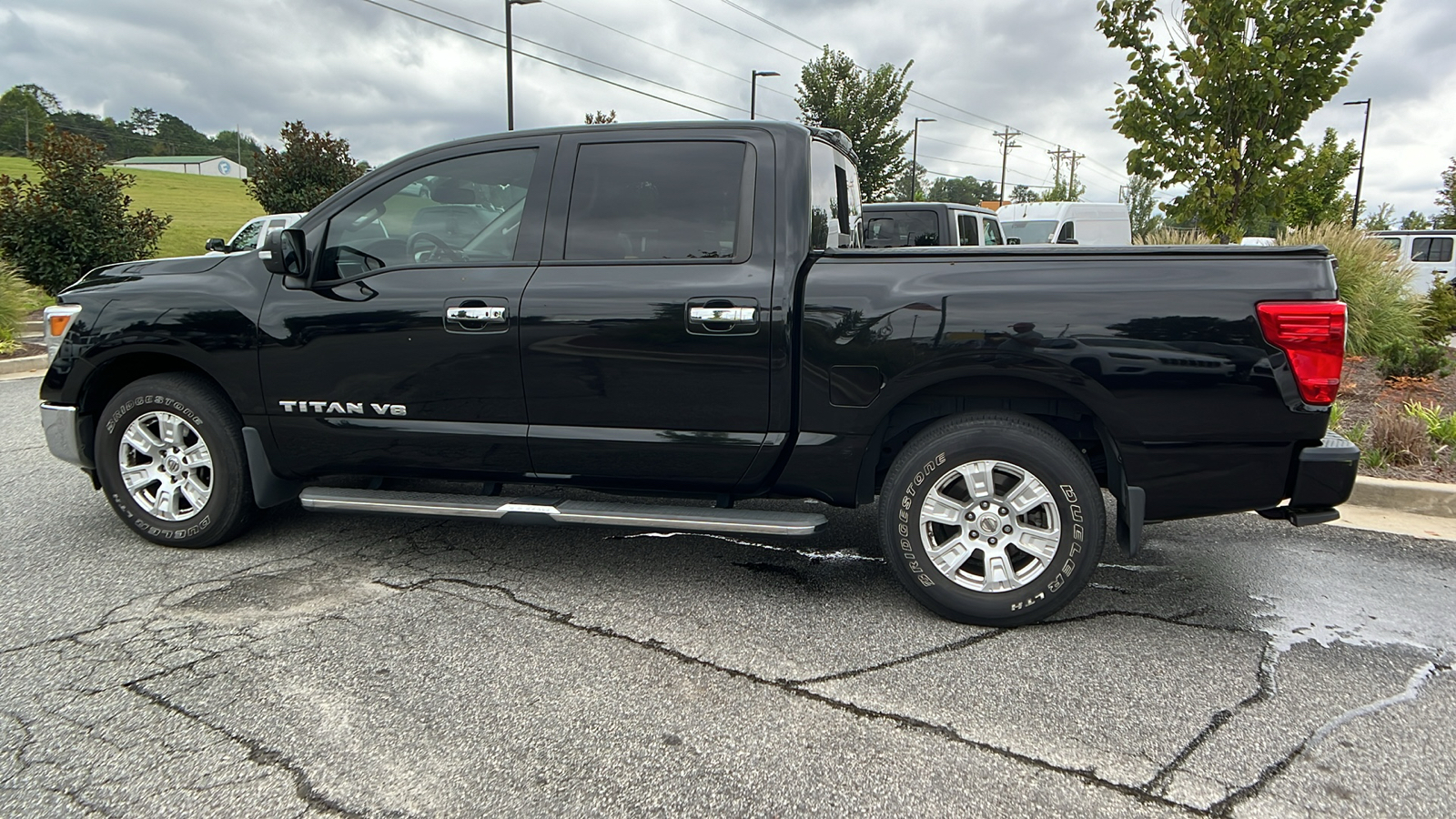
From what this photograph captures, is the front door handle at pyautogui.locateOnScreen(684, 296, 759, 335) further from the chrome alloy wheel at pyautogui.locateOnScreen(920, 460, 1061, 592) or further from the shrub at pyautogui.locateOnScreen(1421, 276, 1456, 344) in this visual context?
the shrub at pyautogui.locateOnScreen(1421, 276, 1456, 344)

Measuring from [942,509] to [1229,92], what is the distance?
33.7 feet

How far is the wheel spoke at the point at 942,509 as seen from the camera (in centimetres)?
359

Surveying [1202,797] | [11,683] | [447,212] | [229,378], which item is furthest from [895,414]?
[11,683]

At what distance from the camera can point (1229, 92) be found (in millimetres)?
11391

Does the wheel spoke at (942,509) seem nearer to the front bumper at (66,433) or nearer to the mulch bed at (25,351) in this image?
the front bumper at (66,433)

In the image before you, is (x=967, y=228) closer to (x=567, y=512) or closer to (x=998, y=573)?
(x=998, y=573)

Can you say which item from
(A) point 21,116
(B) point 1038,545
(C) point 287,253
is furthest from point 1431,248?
(A) point 21,116

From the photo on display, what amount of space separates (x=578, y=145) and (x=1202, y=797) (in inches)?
128

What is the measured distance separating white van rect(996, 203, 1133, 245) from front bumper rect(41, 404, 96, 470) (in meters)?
18.1

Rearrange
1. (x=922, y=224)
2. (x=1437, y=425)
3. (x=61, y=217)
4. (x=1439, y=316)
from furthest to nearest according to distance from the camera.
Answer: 1. (x=61, y=217)
2. (x=1439, y=316)
3. (x=922, y=224)
4. (x=1437, y=425)

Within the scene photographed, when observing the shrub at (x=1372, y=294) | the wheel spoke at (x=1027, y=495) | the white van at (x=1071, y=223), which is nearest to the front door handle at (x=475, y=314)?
the wheel spoke at (x=1027, y=495)

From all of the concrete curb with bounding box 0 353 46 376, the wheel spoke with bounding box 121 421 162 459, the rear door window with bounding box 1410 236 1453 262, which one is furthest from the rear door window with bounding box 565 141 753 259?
the rear door window with bounding box 1410 236 1453 262

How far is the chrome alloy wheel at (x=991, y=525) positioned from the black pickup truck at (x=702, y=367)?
11mm

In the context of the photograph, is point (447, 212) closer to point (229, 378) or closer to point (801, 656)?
point (229, 378)
